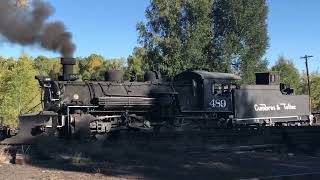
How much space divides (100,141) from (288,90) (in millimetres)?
15534

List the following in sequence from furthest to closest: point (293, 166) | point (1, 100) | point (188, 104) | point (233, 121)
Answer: point (1, 100), point (233, 121), point (188, 104), point (293, 166)

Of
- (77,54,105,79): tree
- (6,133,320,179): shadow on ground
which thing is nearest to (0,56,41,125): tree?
(6,133,320,179): shadow on ground

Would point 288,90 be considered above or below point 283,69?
below

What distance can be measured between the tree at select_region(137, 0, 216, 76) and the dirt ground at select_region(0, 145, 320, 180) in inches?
1112

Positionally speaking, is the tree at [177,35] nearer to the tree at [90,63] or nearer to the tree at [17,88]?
the tree at [17,88]

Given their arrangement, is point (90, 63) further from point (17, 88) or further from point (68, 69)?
point (68, 69)

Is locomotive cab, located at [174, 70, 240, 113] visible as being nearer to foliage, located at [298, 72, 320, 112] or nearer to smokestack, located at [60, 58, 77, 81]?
smokestack, located at [60, 58, 77, 81]

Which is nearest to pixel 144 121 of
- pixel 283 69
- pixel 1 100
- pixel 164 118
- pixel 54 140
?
pixel 164 118

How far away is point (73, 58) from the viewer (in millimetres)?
18859

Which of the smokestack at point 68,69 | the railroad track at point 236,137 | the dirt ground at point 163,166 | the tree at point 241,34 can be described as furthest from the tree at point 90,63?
the dirt ground at point 163,166

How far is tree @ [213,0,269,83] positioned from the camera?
157 ft

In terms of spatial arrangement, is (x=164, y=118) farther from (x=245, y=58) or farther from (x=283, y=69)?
(x=283, y=69)

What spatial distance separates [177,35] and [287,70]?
34431 millimetres

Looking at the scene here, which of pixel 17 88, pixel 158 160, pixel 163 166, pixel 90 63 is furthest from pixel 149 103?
pixel 90 63
